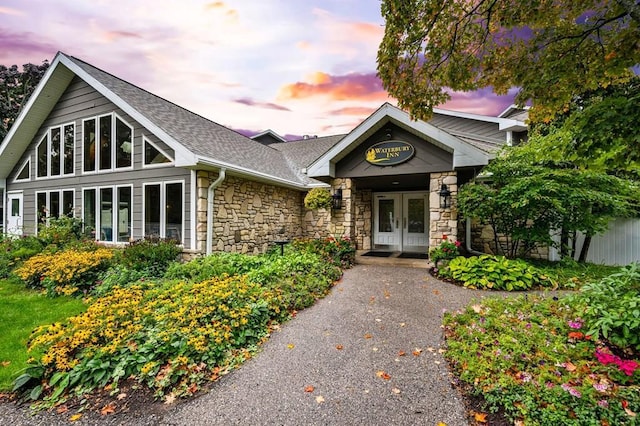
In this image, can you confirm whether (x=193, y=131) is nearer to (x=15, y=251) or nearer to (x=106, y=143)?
(x=106, y=143)

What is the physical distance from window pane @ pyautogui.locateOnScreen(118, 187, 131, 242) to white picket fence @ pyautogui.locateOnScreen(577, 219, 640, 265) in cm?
1423

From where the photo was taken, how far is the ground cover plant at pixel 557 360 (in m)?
2.27

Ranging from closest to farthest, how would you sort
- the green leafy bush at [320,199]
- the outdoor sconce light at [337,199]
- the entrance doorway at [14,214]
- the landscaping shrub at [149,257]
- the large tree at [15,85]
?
the landscaping shrub at [149,257], the green leafy bush at [320,199], the outdoor sconce light at [337,199], the entrance doorway at [14,214], the large tree at [15,85]

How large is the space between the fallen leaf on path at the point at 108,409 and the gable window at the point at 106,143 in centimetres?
757

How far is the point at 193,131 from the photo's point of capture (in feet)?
29.0

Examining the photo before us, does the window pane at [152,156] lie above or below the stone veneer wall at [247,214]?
above

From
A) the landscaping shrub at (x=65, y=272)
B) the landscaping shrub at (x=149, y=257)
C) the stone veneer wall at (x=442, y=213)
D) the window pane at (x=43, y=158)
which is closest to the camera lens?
the landscaping shrub at (x=65, y=272)

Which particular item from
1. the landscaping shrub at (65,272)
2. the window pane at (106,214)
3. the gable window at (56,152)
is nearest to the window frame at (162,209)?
the landscaping shrub at (65,272)

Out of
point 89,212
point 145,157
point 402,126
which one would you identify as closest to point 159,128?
point 145,157

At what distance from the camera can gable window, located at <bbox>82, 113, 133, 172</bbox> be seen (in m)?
8.62

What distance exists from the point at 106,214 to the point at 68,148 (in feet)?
10.4

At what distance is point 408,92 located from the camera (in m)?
4.58

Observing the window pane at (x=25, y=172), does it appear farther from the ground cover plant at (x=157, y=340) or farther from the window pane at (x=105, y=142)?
the ground cover plant at (x=157, y=340)

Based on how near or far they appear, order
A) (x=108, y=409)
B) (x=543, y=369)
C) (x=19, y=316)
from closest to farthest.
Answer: (x=108, y=409) → (x=543, y=369) → (x=19, y=316)
